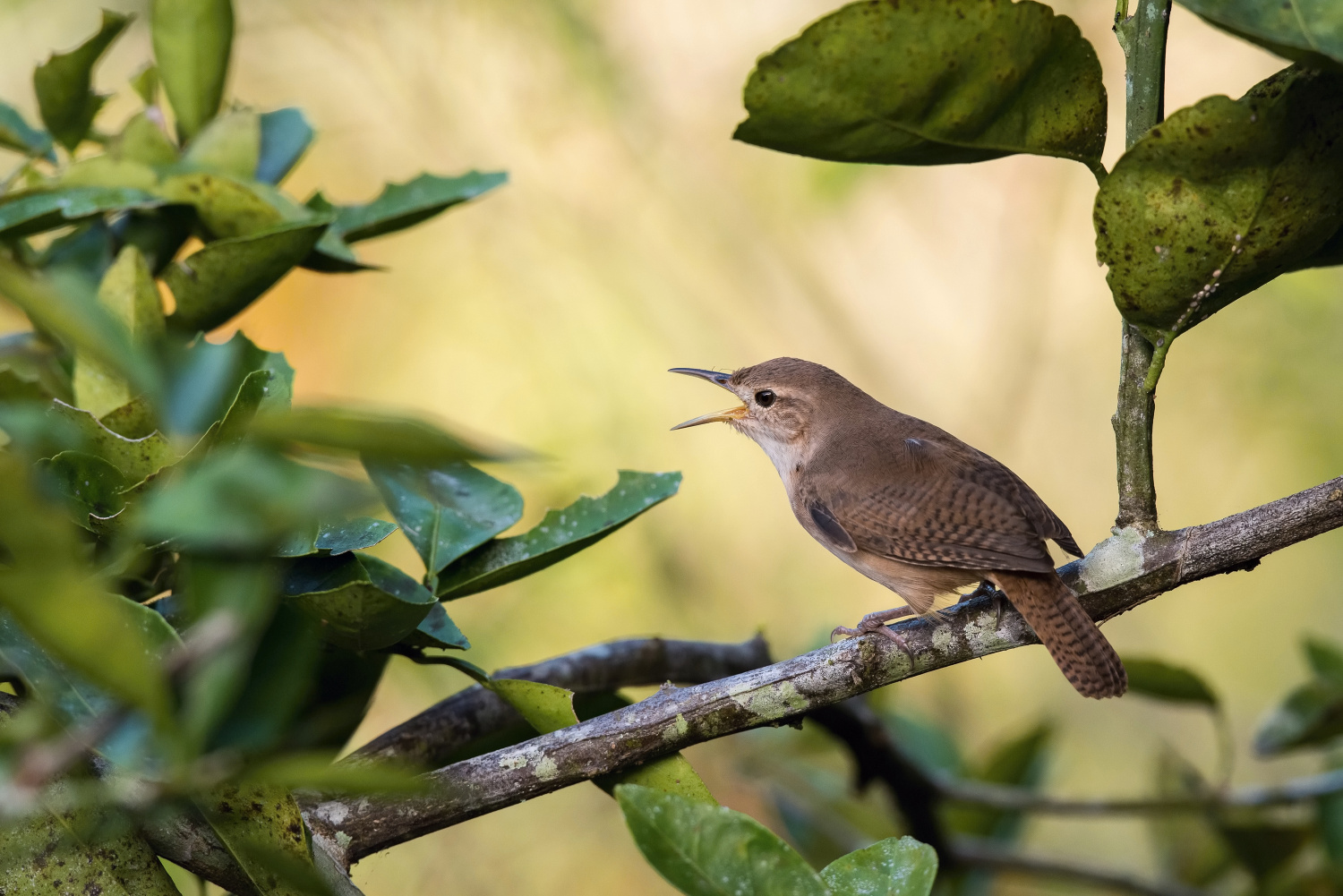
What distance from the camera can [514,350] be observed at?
5531mm

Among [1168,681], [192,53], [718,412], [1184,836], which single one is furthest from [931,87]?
[1184,836]

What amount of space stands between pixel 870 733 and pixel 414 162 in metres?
4.27

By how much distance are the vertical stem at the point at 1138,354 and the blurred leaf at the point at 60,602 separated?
106 centimetres

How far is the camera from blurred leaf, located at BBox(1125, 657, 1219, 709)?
2.17m

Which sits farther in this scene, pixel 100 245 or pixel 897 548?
pixel 897 548

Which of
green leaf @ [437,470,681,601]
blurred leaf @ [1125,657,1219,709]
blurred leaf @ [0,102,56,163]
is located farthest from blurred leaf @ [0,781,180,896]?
blurred leaf @ [1125,657,1219,709]

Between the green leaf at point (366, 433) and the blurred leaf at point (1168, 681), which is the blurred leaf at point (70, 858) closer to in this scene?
the green leaf at point (366, 433)

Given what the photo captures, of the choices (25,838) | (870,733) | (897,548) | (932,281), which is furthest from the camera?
(932,281)

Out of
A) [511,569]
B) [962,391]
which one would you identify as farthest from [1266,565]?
[511,569]

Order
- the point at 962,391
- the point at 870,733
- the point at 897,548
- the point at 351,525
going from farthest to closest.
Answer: the point at 962,391
the point at 897,548
the point at 870,733
the point at 351,525

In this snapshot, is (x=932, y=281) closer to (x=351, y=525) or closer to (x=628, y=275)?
(x=628, y=275)

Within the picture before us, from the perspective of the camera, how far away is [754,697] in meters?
1.28

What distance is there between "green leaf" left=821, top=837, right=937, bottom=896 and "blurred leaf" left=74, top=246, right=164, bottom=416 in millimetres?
1160

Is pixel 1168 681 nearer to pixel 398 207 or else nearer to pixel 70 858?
pixel 398 207
